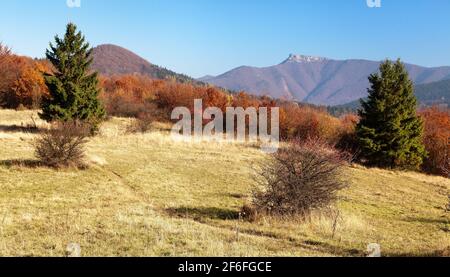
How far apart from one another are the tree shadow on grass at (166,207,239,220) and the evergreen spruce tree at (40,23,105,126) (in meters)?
26.5

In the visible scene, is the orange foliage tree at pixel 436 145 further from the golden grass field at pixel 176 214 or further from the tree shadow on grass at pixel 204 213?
the tree shadow on grass at pixel 204 213

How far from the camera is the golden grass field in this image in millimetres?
10172

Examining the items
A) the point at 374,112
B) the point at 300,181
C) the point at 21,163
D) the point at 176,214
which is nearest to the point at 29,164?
the point at 21,163

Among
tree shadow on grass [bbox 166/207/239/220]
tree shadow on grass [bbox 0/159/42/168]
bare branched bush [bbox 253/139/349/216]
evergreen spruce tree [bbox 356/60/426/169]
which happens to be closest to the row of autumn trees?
evergreen spruce tree [bbox 356/60/426/169]

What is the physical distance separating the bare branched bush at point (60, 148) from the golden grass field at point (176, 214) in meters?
0.85

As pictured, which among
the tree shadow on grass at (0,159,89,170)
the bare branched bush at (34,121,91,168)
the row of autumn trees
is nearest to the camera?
the tree shadow on grass at (0,159,89,170)

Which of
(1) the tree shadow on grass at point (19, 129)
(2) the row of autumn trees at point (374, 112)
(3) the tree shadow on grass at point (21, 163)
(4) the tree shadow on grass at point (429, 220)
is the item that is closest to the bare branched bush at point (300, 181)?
(4) the tree shadow on grass at point (429, 220)

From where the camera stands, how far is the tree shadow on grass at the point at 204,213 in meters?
15.1

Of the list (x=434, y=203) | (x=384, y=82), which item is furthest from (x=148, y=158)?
(x=384, y=82)

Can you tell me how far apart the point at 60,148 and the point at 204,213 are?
1113 centimetres

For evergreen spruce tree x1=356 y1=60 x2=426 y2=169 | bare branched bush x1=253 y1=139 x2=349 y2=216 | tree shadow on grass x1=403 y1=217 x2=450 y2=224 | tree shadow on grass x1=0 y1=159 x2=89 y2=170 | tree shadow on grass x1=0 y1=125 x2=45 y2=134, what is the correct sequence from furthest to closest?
evergreen spruce tree x1=356 y1=60 x2=426 y2=169, tree shadow on grass x1=0 y1=125 x2=45 y2=134, tree shadow on grass x1=0 y1=159 x2=89 y2=170, tree shadow on grass x1=403 y1=217 x2=450 y2=224, bare branched bush x1=253 y1=139 x2=349 y2=216

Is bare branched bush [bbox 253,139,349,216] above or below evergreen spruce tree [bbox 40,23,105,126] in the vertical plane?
below

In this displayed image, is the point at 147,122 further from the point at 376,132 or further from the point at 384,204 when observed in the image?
the point at 384,204

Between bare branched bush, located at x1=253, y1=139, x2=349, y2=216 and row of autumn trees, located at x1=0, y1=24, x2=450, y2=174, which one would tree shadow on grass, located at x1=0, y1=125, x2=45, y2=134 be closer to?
row of autumn trees, located at x1=0, y1=24, x2=450, y2=174
